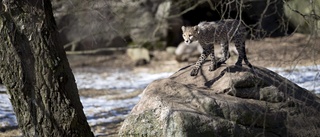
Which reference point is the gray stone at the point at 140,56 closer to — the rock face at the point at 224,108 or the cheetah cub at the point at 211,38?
the cheetah cub at the point at 211,38

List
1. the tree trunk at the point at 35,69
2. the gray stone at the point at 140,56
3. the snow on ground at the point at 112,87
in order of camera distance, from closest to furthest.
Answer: the tree trunk at the point at 35,69 < the snow on ground at the point at 112,87 < the gray stone at the point at 140,56

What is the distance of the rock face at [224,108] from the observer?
6.77m

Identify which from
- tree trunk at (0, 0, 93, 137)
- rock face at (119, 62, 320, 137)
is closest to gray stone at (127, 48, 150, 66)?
rock face at (119, 62, 320, 137)

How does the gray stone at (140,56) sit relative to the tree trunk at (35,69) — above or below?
below

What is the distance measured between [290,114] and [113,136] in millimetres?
3033

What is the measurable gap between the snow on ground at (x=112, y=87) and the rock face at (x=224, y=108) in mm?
435

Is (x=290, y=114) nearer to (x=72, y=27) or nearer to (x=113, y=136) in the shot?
(x=113, y=136)

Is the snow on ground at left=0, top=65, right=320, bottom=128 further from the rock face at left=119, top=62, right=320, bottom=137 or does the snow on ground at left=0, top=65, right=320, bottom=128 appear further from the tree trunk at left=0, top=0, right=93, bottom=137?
the tree trunk at left=0, top=0, right=93, bottom=137

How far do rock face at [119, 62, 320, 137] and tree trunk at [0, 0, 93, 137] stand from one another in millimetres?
1076

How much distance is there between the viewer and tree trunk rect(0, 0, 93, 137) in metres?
6.16

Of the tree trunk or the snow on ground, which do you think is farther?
the snow on ground

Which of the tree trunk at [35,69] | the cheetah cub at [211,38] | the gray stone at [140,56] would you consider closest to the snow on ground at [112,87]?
the cheetah cub at [211,38]

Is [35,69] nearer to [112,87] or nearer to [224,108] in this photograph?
[224,108]

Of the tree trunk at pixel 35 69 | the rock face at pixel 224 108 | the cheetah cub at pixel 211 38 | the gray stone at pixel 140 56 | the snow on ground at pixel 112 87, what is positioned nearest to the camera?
the tree trunk at pixel 35 69
